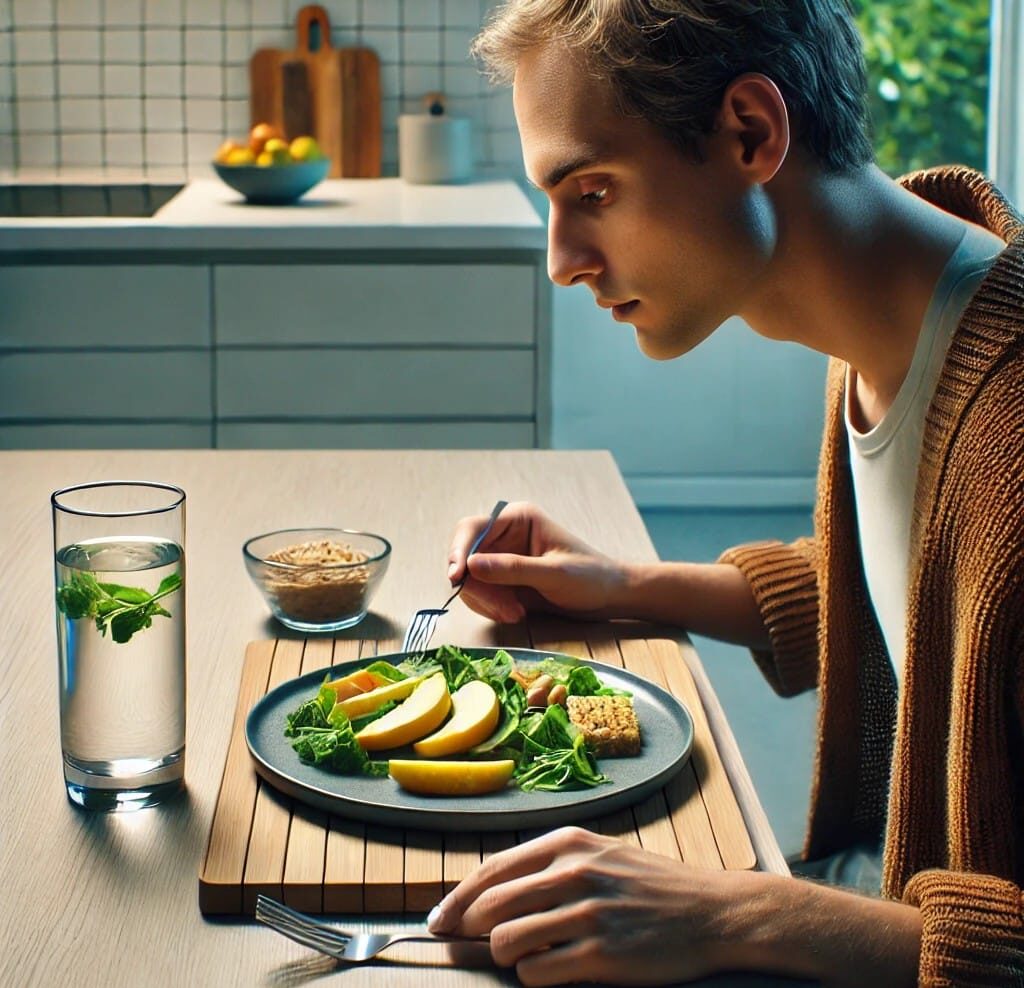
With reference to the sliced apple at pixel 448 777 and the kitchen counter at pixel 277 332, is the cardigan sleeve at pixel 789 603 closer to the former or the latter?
the sliced apple at pixel 448 777

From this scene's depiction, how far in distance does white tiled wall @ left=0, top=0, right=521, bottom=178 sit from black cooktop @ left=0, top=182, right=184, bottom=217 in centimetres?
20

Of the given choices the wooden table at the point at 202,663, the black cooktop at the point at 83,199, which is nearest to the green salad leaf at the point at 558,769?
the wooden table at the point at 202,663

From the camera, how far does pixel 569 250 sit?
1102mm

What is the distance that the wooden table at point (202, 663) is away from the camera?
0.80m

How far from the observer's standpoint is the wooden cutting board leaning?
3.71 m

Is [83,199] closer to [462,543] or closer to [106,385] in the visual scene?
[106,385]

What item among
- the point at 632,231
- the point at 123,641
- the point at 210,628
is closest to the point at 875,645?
the point at 632,231

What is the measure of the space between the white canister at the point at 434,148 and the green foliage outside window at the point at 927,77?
121cm

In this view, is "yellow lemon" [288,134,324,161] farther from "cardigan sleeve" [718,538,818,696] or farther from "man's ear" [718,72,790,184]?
"man's ear" [718,72,790,184]

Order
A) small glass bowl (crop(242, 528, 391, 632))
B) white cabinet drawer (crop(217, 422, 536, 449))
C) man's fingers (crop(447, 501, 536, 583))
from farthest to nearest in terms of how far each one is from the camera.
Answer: white cabinet drawer (crop(217, 422, 536, 449)), man's fingers (crop(447, 501, 536, 583)), small glass bowl (crop(242, 528, 391, 632))

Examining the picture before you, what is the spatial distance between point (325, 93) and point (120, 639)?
3.05 metres

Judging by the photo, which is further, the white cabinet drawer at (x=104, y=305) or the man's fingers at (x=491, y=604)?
the white cabinet drawer at (x=104, y=305)

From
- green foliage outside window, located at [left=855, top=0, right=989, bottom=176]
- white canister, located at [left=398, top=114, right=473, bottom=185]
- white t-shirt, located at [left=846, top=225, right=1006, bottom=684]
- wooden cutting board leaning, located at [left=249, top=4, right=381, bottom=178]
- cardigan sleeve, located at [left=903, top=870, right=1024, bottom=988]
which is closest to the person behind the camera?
cardigan sleeve, located at [left=903, top=870, right=1024, bottom=988]

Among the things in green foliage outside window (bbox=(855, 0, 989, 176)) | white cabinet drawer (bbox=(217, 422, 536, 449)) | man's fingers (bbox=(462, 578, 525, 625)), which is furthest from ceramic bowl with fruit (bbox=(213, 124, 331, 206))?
man's fingers (bbox=(462, 578, 525, 625))
